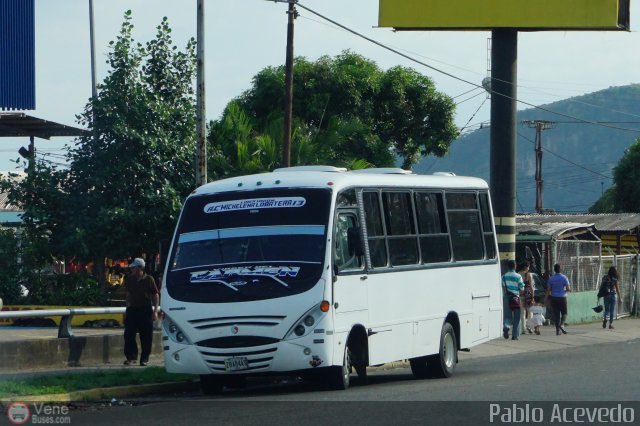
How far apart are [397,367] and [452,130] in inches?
997

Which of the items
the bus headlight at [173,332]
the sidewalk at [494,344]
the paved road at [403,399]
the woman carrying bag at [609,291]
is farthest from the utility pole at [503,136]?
the bus headlight at [173,332]

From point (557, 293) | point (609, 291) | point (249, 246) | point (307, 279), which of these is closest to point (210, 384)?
point (249, 246)

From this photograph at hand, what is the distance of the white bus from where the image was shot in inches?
559

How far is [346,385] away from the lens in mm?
14969

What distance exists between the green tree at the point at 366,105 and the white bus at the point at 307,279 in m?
21.2

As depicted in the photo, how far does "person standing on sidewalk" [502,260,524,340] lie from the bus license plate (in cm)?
1305

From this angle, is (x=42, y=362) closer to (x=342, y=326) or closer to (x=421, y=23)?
(x=342, y=326)

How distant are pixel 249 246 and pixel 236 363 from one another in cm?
159

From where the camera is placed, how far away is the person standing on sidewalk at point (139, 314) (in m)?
18.0

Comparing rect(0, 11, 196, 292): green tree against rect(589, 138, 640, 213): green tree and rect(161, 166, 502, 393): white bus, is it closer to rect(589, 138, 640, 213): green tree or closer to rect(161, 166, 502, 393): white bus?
rect(161, 166, 502, 393): white bus

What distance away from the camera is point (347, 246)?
15102 millimetres

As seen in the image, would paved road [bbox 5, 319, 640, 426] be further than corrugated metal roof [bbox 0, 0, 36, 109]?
No

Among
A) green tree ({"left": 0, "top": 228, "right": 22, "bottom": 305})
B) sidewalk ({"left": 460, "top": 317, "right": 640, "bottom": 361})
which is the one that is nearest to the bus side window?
sidewalk ({"left": 460, "top": 317, "right": 640, "bottom": 361})

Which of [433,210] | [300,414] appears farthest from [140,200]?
[300,414]
